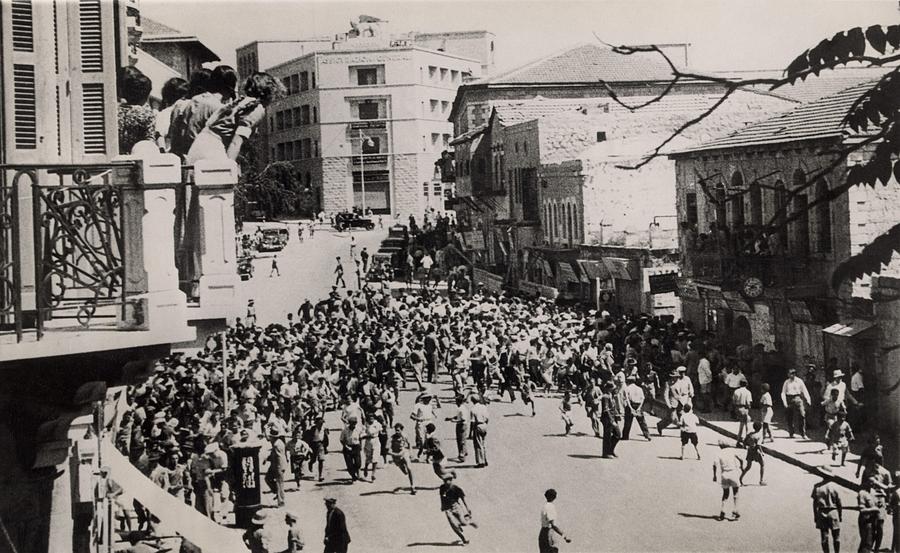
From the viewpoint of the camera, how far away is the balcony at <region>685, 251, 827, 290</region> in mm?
23411

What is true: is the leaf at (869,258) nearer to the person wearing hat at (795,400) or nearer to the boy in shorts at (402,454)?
the boy in shorts at (402,454)

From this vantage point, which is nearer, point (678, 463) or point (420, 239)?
point (678, 463)

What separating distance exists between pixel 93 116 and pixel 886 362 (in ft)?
52.6

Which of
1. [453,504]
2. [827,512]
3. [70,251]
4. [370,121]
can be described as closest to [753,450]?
[827,512]

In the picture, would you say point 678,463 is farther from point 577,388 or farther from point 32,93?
point 32,93

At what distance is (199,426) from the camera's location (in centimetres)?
1889

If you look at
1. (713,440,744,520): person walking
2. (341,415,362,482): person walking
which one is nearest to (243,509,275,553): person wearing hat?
(341,415,362,482): person walking

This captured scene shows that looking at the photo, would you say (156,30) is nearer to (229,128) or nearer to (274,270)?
(274,270)

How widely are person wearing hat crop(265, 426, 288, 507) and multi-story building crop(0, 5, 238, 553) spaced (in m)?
9.71

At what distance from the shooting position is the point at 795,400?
1970cm

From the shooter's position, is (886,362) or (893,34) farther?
(886,362)

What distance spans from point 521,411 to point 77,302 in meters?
18.6

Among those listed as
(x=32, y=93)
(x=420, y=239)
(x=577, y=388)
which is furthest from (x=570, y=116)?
(x=32, y=93)

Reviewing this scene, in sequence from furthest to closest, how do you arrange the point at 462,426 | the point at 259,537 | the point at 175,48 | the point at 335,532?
the point at 175,48
the point at 462,426
the point at 335,532
the point at 259,537
